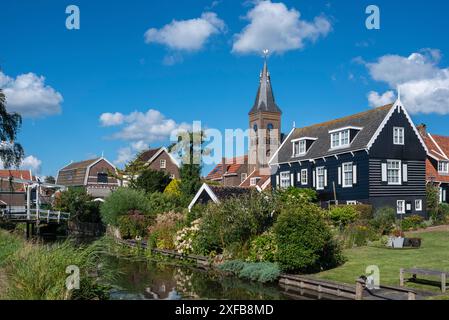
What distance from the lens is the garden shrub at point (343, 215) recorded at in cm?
3112

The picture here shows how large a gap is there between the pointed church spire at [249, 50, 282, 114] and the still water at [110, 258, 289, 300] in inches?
2255

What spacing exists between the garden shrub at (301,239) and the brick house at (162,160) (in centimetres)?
4648

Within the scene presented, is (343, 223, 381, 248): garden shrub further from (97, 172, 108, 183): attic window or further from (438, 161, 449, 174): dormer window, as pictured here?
(97, 172, 108, 183): attic window

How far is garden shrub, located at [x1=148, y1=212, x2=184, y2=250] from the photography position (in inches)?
1264

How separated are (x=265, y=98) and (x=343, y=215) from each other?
5096cm

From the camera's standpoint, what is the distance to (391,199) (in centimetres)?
3609

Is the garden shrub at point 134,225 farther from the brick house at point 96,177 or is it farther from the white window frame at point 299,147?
the brick house at point 96,177

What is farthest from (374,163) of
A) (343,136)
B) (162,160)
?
(162,160)

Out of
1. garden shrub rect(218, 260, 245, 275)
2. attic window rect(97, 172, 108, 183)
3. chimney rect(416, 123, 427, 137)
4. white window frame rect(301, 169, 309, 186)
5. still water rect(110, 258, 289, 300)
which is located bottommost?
still water rect(110, 258, 289, 300)

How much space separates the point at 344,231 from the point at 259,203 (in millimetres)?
6044

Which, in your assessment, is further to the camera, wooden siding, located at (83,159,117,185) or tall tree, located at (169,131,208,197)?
wooden siding, located at (83,159,117,185)

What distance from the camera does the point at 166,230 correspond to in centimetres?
3288

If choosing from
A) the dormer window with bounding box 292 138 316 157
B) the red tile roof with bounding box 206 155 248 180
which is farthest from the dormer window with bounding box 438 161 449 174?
the red tile roof with bounding box 206 155 248 180

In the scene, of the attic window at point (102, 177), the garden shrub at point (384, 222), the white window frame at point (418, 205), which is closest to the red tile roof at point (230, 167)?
the attic window at point (102, 177)
